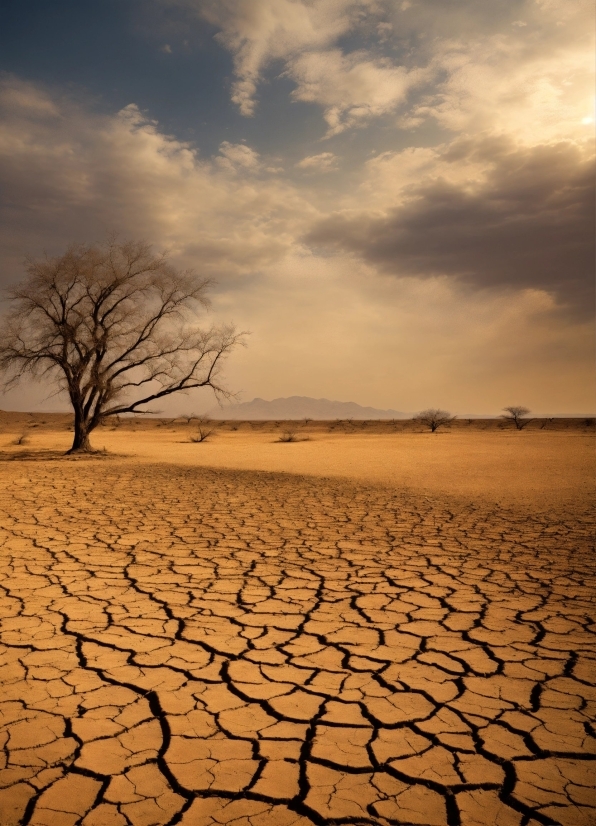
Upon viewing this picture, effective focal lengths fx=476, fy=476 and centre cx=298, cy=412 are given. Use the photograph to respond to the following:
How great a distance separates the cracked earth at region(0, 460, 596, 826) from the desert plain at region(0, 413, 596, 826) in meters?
0.01

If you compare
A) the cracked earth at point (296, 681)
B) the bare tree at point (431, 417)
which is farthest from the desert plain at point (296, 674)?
the bare tree at point (431, 417)

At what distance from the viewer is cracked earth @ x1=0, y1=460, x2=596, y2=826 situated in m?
1.69

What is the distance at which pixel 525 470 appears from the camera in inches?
492

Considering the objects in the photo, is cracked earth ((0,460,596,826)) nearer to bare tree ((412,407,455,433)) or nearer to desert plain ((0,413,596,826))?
desert plain ((0,413,596,826))

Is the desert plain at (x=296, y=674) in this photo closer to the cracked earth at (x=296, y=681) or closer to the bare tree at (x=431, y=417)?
the cracked earth at (x=296, y=681)

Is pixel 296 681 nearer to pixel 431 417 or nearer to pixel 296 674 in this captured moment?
pixel 296 674

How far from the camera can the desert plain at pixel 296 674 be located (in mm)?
1692

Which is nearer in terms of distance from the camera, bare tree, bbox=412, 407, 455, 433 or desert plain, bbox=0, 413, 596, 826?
desert plain, bbox=0, 413, 596, 826

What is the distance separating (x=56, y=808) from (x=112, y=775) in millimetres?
205

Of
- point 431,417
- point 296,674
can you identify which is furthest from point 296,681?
point 431,417

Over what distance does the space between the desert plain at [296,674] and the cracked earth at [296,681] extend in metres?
0.01

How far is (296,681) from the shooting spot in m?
2.46

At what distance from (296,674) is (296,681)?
0.07 meters

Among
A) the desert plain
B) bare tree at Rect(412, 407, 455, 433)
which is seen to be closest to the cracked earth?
the desert plain
